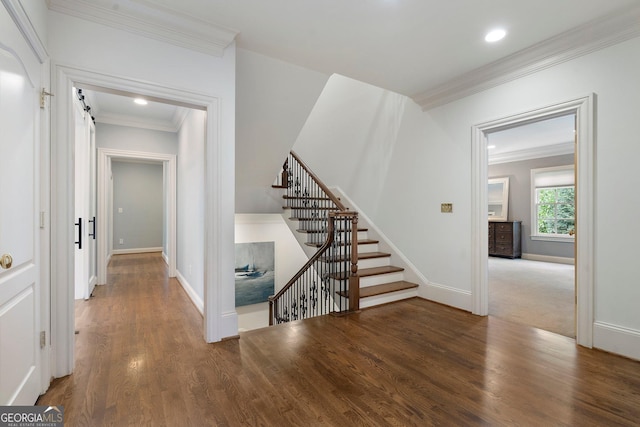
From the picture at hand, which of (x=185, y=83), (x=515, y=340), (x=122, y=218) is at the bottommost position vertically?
(x=515, y=340)

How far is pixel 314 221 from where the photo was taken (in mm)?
4930

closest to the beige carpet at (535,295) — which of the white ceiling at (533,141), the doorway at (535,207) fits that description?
the doorway at (535,207)

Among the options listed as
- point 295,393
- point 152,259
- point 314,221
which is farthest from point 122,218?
point 295,393

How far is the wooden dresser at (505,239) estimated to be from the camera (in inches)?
306

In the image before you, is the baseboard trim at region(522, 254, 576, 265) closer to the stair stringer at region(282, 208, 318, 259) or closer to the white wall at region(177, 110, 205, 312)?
the stair stringer at region(282, 208, 318, 259)

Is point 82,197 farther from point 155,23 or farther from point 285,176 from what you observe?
point 285,176

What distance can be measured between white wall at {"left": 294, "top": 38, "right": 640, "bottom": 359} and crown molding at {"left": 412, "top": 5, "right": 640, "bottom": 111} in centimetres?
7

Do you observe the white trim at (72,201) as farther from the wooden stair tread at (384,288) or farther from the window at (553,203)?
the window at (553,203)

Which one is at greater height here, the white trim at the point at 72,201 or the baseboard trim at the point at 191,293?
the white trim at the point at 72,201

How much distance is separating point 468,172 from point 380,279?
70.7 inches

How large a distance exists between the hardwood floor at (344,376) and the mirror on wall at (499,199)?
6.06 meters

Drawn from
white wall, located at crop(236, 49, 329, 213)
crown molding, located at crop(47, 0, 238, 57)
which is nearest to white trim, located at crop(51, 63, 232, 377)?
crown molding, located at crop(47, 0, 238, 57)

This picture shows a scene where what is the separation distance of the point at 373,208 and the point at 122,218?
6957 millimetres

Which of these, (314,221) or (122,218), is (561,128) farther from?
(122,218)
